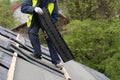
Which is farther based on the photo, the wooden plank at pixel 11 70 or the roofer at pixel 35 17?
the roofer at pixel 35 17

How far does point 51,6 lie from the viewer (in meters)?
6.46

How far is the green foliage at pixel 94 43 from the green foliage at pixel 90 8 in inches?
124

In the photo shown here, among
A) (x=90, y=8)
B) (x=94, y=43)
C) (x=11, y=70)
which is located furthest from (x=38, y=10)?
(x=90, y=8)

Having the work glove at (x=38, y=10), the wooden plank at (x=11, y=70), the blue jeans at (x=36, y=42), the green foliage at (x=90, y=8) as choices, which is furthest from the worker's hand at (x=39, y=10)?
the green foliage at (x=90, y=8)

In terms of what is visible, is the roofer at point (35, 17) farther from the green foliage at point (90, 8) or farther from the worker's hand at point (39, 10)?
the green foliage at point (90, 8)

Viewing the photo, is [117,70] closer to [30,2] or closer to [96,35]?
[96,35]

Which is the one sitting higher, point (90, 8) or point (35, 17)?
point (35, 17)

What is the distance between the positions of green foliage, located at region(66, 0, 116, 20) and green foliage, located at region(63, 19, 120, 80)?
10.3ft

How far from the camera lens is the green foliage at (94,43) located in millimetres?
15148

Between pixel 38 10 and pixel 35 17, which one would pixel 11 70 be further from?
pixel 35 17

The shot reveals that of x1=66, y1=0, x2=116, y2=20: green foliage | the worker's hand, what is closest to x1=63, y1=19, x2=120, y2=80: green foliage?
x1=66, y1=0, x2=116, y2=20: green foliage

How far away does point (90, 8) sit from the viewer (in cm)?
1958

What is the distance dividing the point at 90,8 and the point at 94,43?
173 inches

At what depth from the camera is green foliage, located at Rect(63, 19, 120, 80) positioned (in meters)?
15.1
